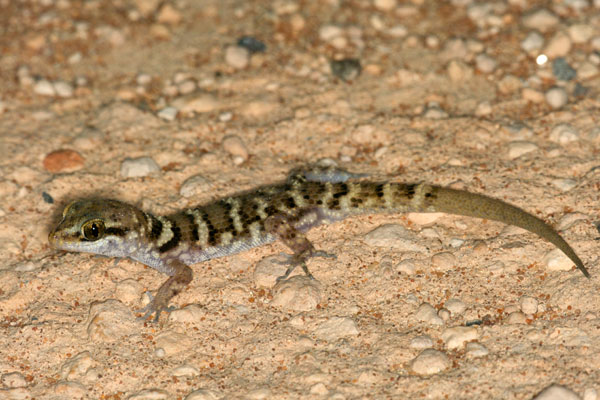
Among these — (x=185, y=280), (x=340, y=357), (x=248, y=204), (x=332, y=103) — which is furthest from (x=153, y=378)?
(x=332, y=103)

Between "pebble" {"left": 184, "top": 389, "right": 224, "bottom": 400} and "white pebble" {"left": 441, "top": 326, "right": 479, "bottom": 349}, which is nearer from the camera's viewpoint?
"pebble" {"left": 184, "top": 389, "right": 224, "bottom": 400}

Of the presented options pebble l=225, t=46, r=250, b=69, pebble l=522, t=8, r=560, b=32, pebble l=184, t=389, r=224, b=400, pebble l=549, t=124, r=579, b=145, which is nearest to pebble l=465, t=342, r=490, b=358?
pebble l=184, t=389, r=224, b=400

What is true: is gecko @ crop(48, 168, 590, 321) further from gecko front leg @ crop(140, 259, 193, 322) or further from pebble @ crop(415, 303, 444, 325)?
pebble @ crop(415, 303, 444, 325)

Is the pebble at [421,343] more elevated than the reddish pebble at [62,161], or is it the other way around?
the pebble at [421,343]

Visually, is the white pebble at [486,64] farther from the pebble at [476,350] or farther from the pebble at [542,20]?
the pebble at [476,350]

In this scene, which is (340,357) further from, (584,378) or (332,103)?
(332,103)

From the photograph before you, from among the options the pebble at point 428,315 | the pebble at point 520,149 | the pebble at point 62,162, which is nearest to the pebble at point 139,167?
the pebble at point 62,162
